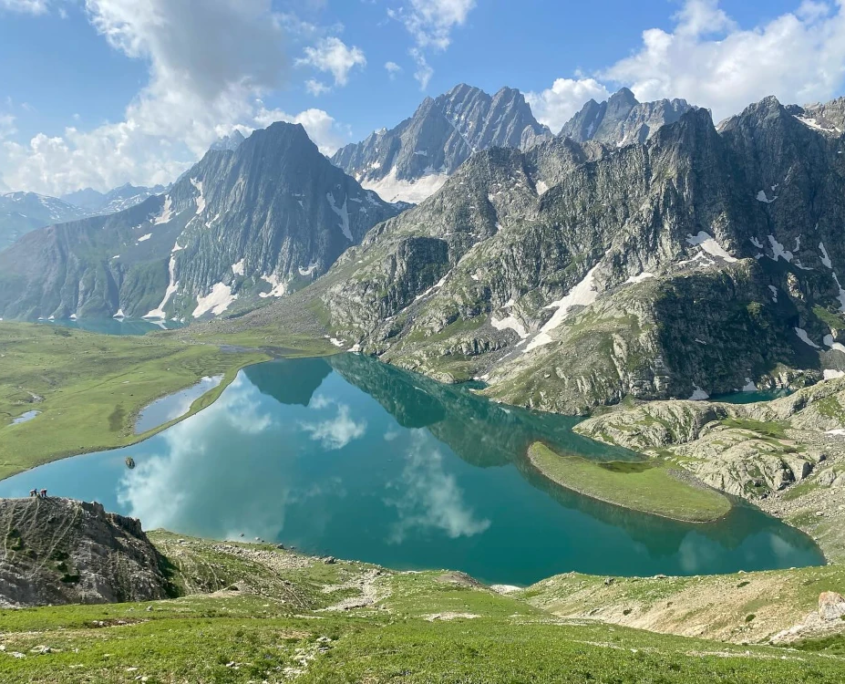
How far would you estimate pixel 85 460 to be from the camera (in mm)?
150500

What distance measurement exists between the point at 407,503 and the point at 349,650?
92.9 meters

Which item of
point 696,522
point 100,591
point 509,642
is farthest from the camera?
point 696,522

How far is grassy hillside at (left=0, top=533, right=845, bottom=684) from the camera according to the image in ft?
76.8

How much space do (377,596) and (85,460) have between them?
131 m

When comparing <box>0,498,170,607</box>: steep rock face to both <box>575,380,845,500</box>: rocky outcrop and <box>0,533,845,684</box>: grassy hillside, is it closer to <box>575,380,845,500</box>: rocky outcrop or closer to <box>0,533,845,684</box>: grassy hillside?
<box>0,533,845,684</box>: grassy hillside

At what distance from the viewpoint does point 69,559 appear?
47281 mm

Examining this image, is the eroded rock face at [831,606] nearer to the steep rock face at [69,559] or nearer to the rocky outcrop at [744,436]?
the steep rock face at [69,559]

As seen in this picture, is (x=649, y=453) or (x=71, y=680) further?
(x=649, y=453)

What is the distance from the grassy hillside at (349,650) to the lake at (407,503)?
5602cm

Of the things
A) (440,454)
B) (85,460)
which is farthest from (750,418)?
(85,460)

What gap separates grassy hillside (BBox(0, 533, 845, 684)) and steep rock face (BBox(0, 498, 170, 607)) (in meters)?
7.89

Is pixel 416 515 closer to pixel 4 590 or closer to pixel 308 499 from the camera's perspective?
pixel 308 499

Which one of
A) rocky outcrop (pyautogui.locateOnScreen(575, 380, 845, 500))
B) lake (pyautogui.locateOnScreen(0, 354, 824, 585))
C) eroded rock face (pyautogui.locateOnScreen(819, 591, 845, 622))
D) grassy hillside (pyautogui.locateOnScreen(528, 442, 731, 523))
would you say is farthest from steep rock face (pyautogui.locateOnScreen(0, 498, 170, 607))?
rocky outcrop (pyautogui.locateOnScreen(575, 380, 845, 500))

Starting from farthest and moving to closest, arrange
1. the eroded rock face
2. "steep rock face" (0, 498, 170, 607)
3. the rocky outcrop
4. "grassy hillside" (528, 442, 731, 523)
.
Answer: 1. the rocky outcrop
2. "grassy hillside" (528, 442, 731, 523)
3. "steep rock face" (0, 498, 170, 607)
4. the eroded rock face
